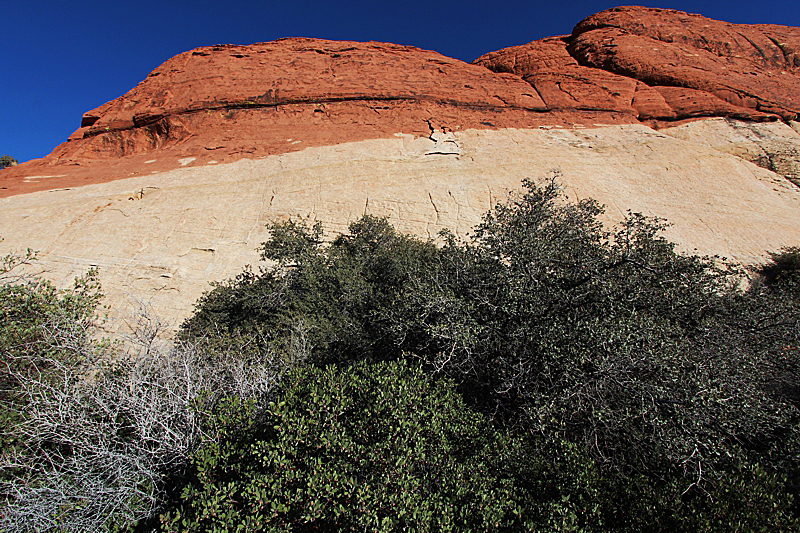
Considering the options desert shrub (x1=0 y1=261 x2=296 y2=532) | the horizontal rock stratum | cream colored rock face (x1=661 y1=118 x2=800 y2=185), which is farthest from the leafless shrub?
cream colored rock face (x1=661 y1=118 x2=800 y2=185)

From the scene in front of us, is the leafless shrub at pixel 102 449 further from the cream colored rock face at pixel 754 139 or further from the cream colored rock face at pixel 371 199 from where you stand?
the cream colored rock face at pixel 754 139

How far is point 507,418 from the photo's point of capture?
5.27 metres

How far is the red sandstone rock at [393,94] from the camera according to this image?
1712 cm

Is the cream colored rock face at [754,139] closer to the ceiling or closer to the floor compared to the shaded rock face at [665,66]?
closer to the floor

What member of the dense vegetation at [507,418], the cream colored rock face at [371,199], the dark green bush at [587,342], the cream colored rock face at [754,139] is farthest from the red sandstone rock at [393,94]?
the dense vegetation at [507,418]

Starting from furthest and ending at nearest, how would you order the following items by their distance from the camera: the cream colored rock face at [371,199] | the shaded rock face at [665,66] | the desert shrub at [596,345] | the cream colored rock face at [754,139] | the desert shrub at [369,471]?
1. the shaded rock face at [665,66]
2. the cream colored rock face at [754,139]
3. the cream colored rock face at [371,199]
4. the desert shrub at [596,345]
5. the desert shrub at [369,471]

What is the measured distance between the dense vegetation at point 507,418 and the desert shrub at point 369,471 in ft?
0.08

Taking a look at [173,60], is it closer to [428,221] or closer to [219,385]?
[428,221]

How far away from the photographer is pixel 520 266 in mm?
5926

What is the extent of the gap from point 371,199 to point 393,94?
7549mm

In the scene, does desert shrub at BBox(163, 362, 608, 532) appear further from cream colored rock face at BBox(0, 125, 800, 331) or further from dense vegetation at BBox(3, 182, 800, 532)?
cream colored rock face at BBox(0, 125, 800, 331)

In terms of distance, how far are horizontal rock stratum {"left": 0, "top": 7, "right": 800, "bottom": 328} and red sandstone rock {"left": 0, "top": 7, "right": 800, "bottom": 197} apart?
0.33 feet

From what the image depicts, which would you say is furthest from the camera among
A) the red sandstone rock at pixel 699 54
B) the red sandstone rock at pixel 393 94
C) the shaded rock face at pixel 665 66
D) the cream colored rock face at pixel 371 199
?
the red sandstone rock at pixel 699 54

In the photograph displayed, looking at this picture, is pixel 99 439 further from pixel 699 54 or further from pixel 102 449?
pixel 699 54
